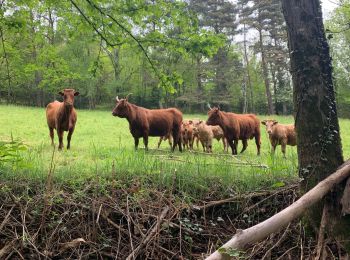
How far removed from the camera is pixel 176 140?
49.5 ft

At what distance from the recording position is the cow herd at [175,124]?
12.7 metres

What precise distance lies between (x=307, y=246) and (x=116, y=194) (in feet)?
7.72

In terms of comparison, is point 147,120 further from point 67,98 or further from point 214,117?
point 67,98

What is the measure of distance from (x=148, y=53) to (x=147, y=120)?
755 cm

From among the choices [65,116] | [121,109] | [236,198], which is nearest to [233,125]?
[121,109]

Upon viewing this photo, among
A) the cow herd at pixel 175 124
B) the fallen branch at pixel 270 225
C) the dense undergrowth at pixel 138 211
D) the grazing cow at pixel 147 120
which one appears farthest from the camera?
the grazing cow at pixel 147 120

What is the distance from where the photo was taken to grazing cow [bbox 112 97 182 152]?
13578mm

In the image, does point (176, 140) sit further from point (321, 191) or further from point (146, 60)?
point (321, 191)

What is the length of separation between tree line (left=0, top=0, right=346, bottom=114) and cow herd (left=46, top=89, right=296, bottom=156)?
5.12 ft

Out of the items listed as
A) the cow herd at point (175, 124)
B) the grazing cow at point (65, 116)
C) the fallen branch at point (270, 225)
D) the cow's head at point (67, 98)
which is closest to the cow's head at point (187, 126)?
the cow herd at point (175, 124)

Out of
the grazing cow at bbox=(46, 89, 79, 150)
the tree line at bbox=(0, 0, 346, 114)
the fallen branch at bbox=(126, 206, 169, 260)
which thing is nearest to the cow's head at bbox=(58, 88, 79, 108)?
the grazing cow at bbox=(46, 89, 79, 150)

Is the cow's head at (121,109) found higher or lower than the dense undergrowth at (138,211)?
higher

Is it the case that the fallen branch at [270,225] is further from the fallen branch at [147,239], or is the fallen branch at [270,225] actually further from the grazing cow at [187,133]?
the grazing cow at [187,133]

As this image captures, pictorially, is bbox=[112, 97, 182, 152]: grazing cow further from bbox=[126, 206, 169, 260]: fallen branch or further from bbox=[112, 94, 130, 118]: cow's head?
bbox=[126, 206, 169, 260]: fallen branch
